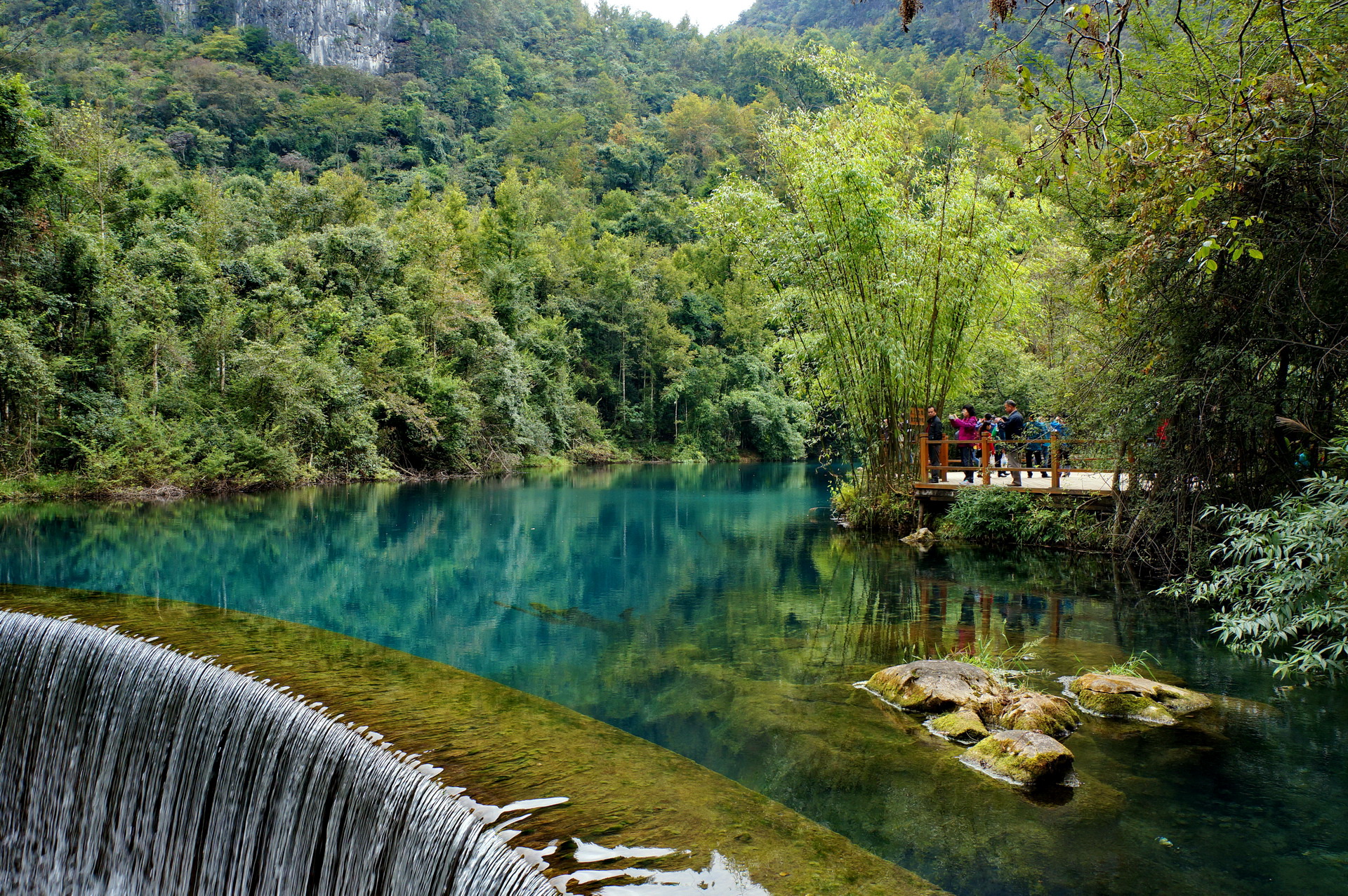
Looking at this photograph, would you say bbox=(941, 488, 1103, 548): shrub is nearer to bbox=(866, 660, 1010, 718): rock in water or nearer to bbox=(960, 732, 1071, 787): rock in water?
bbox=(866, 660, 1010, 718): rock in water

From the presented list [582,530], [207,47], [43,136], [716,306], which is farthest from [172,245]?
[207,47]

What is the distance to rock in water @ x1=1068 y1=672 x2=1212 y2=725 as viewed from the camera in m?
5.82

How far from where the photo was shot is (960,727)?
539 cm

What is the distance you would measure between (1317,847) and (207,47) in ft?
253

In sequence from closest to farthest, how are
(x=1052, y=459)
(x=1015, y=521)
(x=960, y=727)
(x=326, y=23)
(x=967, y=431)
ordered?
(x=960, y=727)
(x=1052, y=459)
(x=1015, y=521)
(x=967, y=431)
(x=326, y=23)

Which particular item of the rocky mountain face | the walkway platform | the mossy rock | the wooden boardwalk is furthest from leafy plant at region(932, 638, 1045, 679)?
the rocky mountain face

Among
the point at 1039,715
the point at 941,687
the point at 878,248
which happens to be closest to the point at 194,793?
the point at 941,687

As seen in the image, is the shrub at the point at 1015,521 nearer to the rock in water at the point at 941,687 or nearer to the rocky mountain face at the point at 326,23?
the rock in water at the point at 941,687

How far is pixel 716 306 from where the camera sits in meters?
49.2

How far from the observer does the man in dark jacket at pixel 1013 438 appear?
13.8 metres

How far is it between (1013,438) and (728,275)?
3927cm

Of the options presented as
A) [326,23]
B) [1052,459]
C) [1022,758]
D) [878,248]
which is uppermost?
[326,23]

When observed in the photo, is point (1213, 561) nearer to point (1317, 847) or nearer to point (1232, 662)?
point (1232, 662)

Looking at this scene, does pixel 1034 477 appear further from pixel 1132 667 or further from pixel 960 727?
pixel 960 727
